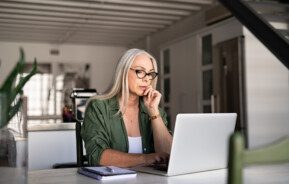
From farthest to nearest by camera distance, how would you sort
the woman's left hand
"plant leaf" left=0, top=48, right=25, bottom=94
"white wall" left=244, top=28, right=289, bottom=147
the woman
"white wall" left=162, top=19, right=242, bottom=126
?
"white wall" left=162, top=19, right=242, bottom=126 < "white wall" left=244, top=28, right=289, bottom=147 < the woman's left hand < the woman < "plant leaf" left=0, top=48, right=25, bottom=94

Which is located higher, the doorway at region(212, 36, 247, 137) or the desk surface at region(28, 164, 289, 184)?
the doorway at region(212, 36, 247, 137)

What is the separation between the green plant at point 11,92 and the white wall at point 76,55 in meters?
8.02

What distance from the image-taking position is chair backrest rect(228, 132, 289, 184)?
65 cm

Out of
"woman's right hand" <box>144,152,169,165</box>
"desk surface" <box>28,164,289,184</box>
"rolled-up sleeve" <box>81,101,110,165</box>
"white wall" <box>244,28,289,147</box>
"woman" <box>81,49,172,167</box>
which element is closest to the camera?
"desk surface" <box>28,164,289,184</box>

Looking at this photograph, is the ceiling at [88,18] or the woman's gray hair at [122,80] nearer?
the woman's gray hair at [122,80]

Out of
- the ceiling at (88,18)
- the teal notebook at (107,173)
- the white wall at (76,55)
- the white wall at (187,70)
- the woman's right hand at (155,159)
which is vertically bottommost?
the teal notebook at (107,173)

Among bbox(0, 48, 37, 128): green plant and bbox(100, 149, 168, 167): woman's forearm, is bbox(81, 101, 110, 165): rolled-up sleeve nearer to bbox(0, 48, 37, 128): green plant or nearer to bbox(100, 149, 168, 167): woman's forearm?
bbox(100, 149, 168, 167): woman's forearm

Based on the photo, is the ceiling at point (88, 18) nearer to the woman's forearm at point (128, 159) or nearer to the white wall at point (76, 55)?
the white wall at point (76, 55)

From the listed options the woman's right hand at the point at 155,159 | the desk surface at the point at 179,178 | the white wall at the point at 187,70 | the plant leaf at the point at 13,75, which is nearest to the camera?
the plant leaf at the point at 13,75

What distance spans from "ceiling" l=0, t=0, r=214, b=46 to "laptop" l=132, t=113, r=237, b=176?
488 centimetres

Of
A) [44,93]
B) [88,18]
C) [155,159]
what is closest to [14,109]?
[155,159]

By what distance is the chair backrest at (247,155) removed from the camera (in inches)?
25.5

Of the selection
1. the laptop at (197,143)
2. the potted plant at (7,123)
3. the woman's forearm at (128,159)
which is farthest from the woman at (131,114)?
the potted plant at (7,123)

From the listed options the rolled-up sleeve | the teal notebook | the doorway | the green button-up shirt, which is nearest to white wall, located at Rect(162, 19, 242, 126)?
the doorway
